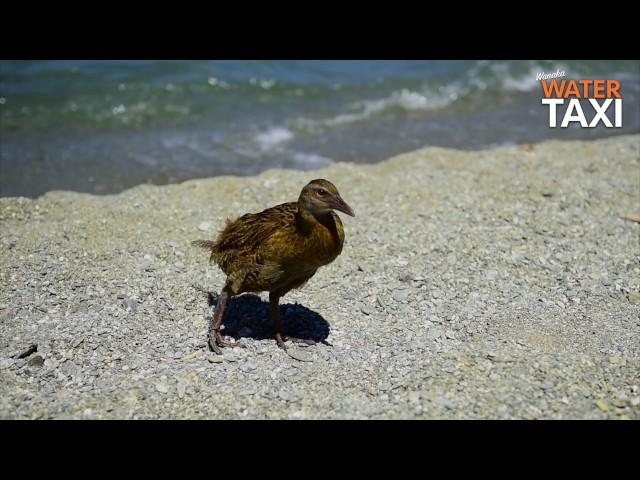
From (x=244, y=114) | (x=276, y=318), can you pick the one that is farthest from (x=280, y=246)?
(x=244, y=114)

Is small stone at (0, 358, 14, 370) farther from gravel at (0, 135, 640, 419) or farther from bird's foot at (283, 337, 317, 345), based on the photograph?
bird's foot at (283, 337, 317, 345)

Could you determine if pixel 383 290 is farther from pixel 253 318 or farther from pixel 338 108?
pixel 338 108

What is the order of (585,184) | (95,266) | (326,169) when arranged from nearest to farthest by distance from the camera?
(95,266), (585,184), (326,169)

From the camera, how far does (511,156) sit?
10.6 metres

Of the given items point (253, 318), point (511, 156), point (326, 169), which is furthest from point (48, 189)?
point (511, 156)

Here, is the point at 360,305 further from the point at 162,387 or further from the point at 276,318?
the point at 162,387

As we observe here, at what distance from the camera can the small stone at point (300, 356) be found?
5.91 meters

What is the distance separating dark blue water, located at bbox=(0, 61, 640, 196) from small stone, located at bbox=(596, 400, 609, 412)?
7.22 meters

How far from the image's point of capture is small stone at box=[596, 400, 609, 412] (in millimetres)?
5129

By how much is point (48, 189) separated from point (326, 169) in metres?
4.68

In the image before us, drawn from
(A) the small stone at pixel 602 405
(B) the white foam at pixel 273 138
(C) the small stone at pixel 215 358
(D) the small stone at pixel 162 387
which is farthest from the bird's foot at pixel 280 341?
(B) the white foam at pixel 273 138

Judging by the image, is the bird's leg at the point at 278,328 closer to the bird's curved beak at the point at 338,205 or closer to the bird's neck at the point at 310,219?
the bird's neck at the point at 310,219

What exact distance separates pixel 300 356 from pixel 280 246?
113 cm
